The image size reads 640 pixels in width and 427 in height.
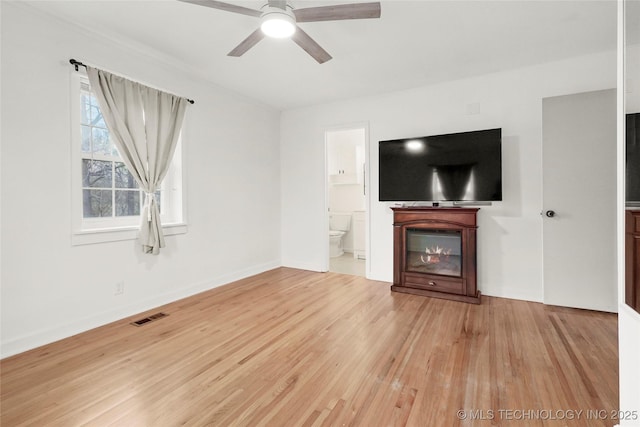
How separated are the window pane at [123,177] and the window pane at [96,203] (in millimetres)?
138

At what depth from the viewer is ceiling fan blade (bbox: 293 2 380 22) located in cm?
195

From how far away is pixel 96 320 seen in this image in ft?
8.73

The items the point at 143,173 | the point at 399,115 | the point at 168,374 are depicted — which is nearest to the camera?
the point at 168,374

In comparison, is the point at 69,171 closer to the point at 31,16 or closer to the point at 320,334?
the point at 31,16

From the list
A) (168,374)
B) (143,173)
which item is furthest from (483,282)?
(143,173)

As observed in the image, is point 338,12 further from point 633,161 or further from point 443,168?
point 443,168

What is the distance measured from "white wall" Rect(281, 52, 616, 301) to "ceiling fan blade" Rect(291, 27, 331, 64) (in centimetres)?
179

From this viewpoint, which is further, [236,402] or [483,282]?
[483,282]

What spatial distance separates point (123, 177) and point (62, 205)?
2.06 feet

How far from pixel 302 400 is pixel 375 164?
3.20m

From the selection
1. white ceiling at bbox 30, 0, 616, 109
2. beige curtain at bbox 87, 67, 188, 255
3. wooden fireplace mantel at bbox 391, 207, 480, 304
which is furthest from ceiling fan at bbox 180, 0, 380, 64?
wooden fireplace mantel at bbox 391, 207, 480, 304

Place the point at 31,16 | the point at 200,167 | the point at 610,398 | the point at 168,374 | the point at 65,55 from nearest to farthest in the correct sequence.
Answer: the point at 610,398 < the point at 168,374 < the point at 31,16 < the point at 65,55 < the point at 200,167

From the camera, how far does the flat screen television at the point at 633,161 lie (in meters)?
1.35

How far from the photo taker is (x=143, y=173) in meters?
2.99
